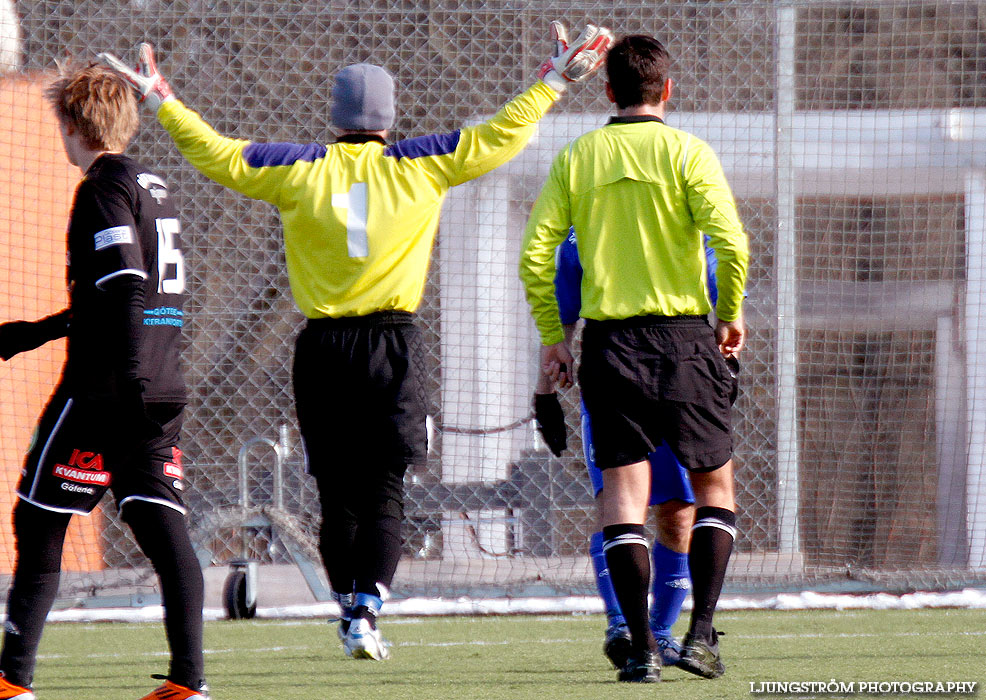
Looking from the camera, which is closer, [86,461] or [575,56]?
[86,461]

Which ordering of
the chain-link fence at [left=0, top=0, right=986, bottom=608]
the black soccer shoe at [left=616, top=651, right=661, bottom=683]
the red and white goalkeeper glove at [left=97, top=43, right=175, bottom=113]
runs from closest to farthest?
the black soccer shoe at [left=616, top=651, right=661, bottom=683]
the red and white goalkeeper glove at [left=97, top=43, right=175, bottom=113]
the chain-link fence at [left=0, top=0, right=986, bottom=608]

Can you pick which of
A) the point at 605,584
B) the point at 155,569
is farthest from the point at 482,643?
the point at 155,569

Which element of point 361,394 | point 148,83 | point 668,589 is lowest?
point 668,589

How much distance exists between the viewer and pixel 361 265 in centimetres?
370

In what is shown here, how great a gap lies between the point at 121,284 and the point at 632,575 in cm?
143

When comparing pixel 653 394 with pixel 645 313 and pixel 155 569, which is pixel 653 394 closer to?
pixel 645 313

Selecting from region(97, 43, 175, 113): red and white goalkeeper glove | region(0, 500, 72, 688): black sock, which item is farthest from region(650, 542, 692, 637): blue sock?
region(97, 43, 175, 113): red and white goalkeeper glove

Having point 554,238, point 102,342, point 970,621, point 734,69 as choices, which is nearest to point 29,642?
point 102,342

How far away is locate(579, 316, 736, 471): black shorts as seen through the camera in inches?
136

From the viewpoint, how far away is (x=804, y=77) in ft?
25.1

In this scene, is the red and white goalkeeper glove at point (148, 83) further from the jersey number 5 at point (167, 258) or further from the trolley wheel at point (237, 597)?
the trolley wheel at point (237, 597)

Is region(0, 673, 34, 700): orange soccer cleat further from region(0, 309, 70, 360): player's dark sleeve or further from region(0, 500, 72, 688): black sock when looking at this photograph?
region(0, 309, 70, 360): player's dark sleeve

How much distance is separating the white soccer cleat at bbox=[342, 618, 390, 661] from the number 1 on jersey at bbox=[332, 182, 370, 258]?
997mm

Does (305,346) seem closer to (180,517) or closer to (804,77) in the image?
(180,517)
